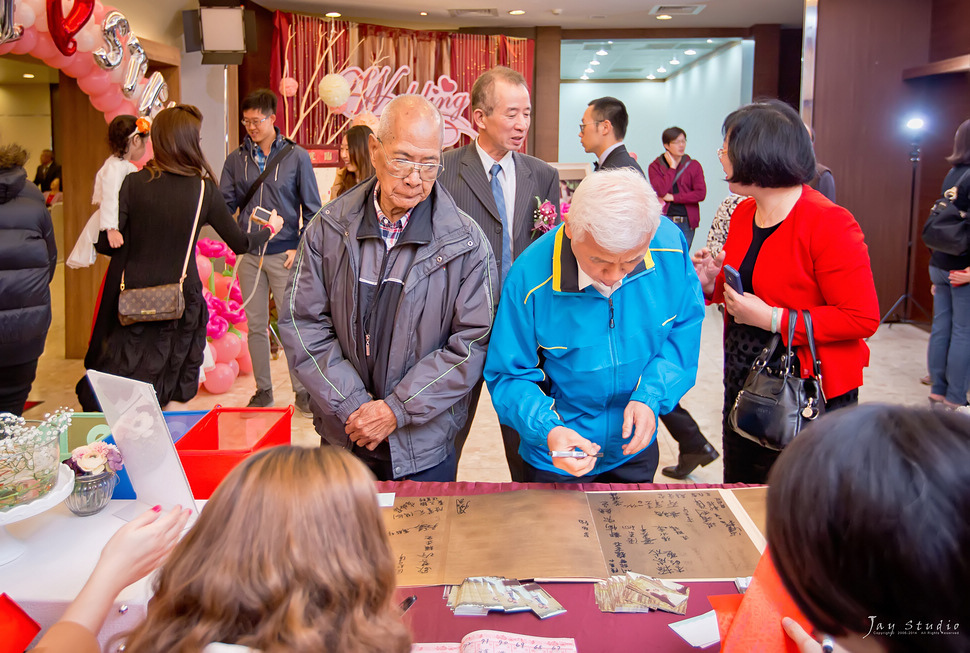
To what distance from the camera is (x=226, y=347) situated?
509 centimetres

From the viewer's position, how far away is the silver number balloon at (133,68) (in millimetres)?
4859

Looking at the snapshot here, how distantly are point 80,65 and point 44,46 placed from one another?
368mm

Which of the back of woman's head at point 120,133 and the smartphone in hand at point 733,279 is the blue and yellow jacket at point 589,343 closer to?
the smartphone in hand at point 733,279

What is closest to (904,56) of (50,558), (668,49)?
(668,49)

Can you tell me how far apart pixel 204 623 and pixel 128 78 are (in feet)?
15.6

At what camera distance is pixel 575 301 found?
1843 mm

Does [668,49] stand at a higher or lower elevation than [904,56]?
higher

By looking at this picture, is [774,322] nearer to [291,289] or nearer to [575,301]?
[575,301]

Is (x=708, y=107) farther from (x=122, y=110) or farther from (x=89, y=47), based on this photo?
(x=89, y=47)

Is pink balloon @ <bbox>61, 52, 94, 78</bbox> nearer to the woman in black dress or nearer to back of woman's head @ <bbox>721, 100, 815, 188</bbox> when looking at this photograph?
the woman in black dress

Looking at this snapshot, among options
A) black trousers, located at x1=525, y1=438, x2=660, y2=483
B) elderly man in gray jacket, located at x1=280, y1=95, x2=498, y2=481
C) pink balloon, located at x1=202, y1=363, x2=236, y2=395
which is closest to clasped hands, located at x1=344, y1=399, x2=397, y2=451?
elderly man in gray jacket, located at x1=280, y1=95, x2=498, y2=481

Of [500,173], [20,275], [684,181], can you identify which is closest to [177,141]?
[20,275]

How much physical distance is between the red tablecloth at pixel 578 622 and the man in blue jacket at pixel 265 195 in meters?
3.25

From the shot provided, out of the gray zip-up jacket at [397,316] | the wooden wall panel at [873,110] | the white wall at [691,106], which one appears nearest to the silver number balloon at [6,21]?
the gray zip-up jacket at [397,316]
